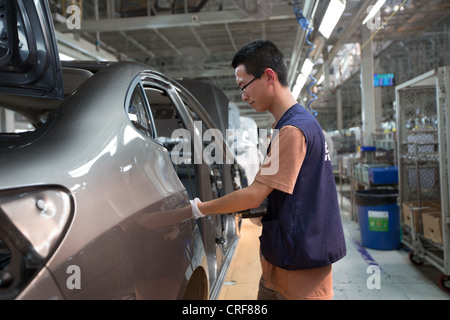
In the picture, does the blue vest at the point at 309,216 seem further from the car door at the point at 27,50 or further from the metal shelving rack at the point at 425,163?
the metal shelving rack at the point at 425,163

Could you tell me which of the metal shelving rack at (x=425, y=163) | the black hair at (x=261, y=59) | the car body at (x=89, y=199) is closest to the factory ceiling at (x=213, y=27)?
the metal shelving rack at (x=425, y=163)

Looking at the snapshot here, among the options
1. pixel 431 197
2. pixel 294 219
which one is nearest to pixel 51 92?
pixel 294 219

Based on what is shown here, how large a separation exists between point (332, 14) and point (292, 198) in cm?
257

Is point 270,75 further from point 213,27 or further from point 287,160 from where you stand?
point 213,27

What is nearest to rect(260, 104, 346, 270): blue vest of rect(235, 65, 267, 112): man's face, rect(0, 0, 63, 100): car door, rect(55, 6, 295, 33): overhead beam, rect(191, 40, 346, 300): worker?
rect(191, 40, 346, 300): worker

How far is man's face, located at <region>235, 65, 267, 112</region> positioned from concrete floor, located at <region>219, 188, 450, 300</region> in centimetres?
201

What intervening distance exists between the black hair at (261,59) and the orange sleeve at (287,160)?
29 cm

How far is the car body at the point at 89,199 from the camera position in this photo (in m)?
0.71

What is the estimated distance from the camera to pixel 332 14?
319cm

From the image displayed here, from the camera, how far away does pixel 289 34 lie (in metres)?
7.92

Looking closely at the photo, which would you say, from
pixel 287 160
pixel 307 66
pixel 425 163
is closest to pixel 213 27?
pixel 307 66

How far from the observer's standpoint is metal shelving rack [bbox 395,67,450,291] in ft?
10.6
